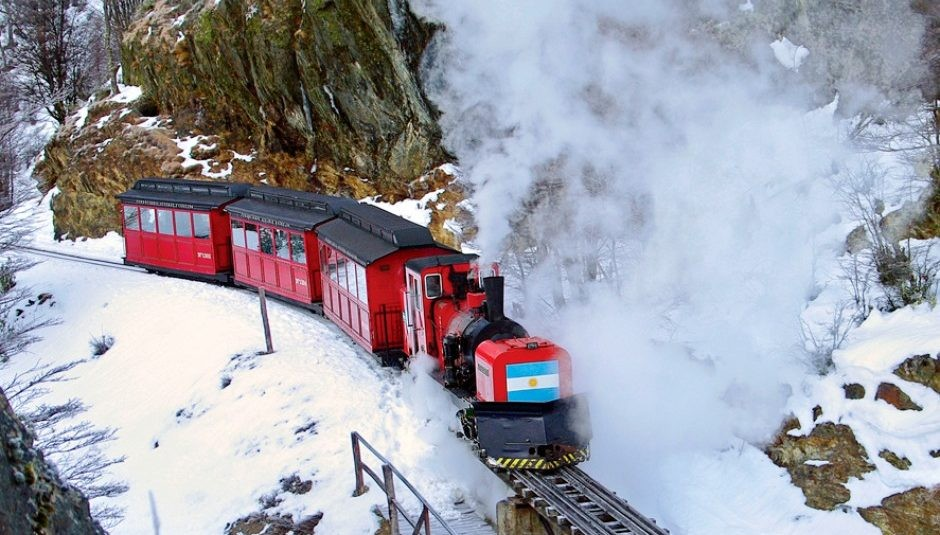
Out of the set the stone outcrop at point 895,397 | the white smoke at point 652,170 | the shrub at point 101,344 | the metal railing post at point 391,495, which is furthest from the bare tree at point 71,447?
the stone outcrop at point 895,397

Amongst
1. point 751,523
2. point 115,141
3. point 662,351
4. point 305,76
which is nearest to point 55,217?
point 115,141

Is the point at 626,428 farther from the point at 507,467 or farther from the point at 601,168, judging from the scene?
the point at 601,168

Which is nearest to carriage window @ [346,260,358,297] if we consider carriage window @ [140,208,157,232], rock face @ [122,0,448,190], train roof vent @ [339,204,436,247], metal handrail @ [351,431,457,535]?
train roof vent @ [339,204,436,247]

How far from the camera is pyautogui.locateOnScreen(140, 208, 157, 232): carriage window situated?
917 inches

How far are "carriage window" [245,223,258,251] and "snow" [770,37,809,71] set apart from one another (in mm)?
11993

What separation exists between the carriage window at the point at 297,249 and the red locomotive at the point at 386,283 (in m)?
0.04

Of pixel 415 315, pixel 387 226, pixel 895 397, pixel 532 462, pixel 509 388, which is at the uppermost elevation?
pixel 387 226

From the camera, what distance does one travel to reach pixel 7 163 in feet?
43.7

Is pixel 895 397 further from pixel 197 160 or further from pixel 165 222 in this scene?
pixel 197 160

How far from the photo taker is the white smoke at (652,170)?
14.1 meters

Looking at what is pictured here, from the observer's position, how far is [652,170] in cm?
1548

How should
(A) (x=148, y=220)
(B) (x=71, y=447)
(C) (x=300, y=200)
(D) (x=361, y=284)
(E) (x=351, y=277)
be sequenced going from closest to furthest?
(B) (x=71, y=447)
(D) (x=361, y=284)
(E) (x=351, y=277)
(C) (x=300, y=200)
(A) (x=148, y=220)

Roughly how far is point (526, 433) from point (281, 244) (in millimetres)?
10153

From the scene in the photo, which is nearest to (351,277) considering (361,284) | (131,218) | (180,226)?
(361,284)
